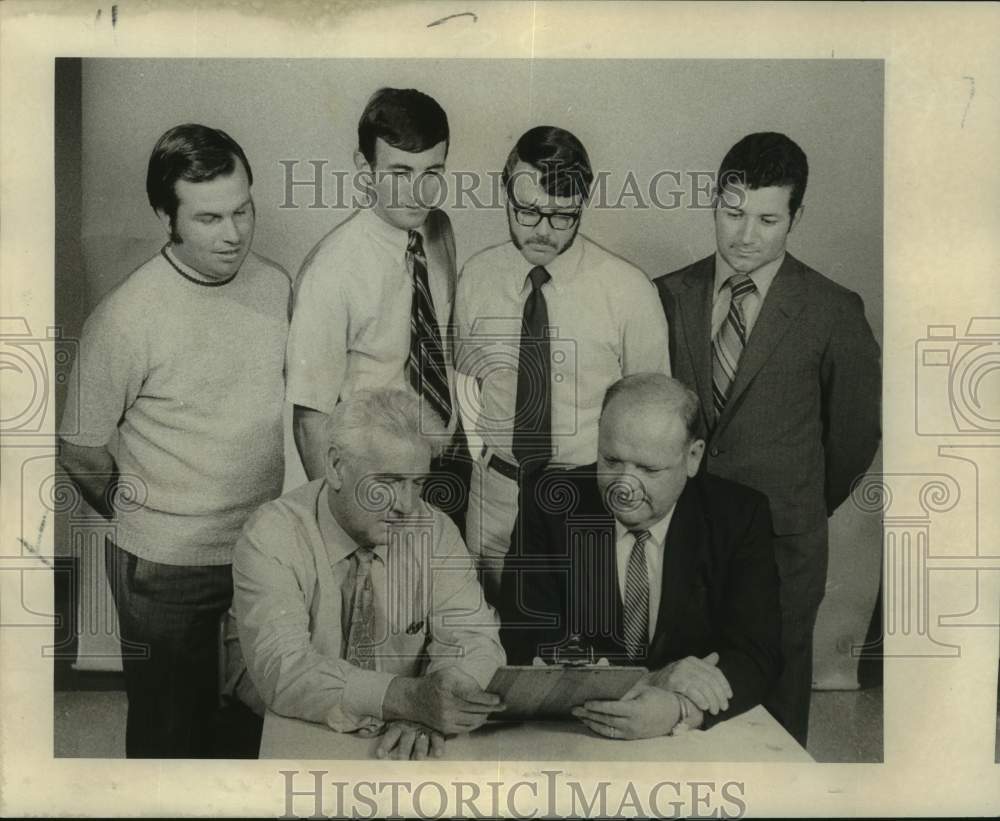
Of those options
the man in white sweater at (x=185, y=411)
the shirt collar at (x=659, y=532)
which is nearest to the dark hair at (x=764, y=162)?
the shirt collar at (x=659, y=532)

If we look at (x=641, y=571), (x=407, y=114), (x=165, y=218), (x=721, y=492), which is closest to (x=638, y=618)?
(x=641, y=571)

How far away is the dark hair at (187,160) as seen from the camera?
13.3ft

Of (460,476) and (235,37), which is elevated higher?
(235,37)

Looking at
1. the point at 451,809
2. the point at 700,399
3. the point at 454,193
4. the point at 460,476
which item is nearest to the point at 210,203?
the point at 454,193

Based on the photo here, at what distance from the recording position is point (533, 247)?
4.07 meters

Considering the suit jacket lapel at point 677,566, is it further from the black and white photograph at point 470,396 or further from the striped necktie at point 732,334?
the striped necktie at point 732,334

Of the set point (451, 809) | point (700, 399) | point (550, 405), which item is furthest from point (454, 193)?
point (451, 809)

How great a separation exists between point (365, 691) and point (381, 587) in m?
0.31

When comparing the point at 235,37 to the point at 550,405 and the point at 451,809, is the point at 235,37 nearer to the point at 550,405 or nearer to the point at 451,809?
the point at 550,405

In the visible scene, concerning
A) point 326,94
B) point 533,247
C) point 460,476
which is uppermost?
point 326,94

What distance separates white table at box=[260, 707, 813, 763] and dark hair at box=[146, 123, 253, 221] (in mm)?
1583

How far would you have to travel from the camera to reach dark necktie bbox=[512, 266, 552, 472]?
4.05 m

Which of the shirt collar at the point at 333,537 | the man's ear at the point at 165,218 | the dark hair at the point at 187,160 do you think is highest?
the dark hair at the point at 187,160

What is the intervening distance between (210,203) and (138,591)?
1.18 m
